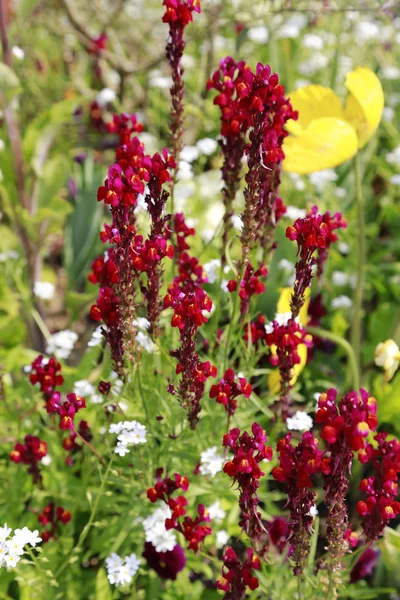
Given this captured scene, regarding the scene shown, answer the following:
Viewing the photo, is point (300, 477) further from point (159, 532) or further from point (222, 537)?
point (222, 537)

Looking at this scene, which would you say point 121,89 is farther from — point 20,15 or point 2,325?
point 2,325

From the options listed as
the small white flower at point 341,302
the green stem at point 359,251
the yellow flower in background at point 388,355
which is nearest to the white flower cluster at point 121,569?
the yellow flower in background at point 388,355

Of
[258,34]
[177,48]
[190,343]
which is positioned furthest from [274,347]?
[258,34]

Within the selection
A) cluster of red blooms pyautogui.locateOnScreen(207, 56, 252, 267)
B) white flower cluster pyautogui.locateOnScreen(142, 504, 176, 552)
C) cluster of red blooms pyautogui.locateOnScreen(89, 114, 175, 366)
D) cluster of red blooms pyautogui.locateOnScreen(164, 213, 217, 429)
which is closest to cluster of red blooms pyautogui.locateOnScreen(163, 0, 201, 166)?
cluster of red blooms pyautogui.locateOnScreen(207, 56, 252, 267)

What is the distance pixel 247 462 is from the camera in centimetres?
100

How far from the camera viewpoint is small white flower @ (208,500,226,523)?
1.52 meters

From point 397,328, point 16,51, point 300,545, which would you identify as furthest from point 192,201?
point 300,545

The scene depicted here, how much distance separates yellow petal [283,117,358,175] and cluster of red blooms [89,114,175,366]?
1.80ft

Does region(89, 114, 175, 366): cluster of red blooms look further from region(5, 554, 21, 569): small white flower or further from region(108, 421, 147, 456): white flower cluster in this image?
region(5, 554, 21, 569): small white flower

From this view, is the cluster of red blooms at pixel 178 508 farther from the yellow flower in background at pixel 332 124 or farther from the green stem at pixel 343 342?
the yellow flower in background at pixel 332 124

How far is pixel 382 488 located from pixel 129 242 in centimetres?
63

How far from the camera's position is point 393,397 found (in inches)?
72.2

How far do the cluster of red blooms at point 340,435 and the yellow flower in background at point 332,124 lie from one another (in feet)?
2.72

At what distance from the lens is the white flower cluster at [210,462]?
133cm
